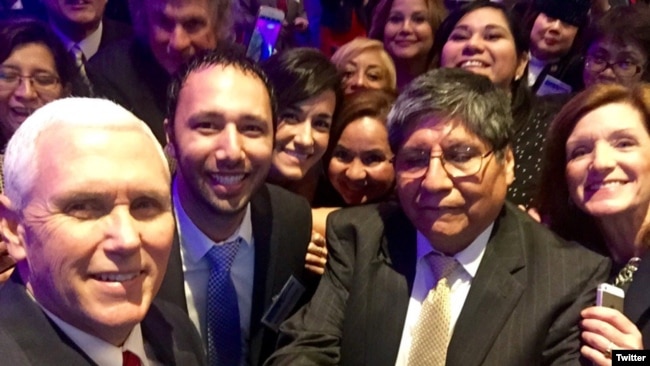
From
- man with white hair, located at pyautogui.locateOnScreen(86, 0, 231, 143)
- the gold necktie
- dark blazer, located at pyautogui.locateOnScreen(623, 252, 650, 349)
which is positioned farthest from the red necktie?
man with white hair, located at pyautogui.locateOnScreen(86, 0, 231, 143)

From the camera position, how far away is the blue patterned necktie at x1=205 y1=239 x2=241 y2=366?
2.34 metres

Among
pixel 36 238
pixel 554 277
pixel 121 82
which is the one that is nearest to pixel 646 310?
pixel 554 277

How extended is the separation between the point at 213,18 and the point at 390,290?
4.83ft

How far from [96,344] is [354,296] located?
86 centimetres

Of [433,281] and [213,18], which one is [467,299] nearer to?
[433,281]

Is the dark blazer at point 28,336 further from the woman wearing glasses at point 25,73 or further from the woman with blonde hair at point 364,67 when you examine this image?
the woman with blonde hair at point 364,67

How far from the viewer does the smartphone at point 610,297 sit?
1902mm

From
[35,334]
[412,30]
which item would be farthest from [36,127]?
[412,30]

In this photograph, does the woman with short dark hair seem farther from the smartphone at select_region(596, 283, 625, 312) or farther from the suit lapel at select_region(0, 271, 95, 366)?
the suit lapel at select_region(0, 271, 95, 366)

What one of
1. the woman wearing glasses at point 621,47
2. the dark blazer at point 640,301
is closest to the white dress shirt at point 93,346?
the dark blazer at point 640,301

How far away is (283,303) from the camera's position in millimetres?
2445

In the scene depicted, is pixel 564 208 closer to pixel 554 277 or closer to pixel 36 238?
pixel 554 277

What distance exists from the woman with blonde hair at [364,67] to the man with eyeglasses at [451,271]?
125 cm

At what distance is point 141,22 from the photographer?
10.4ft
